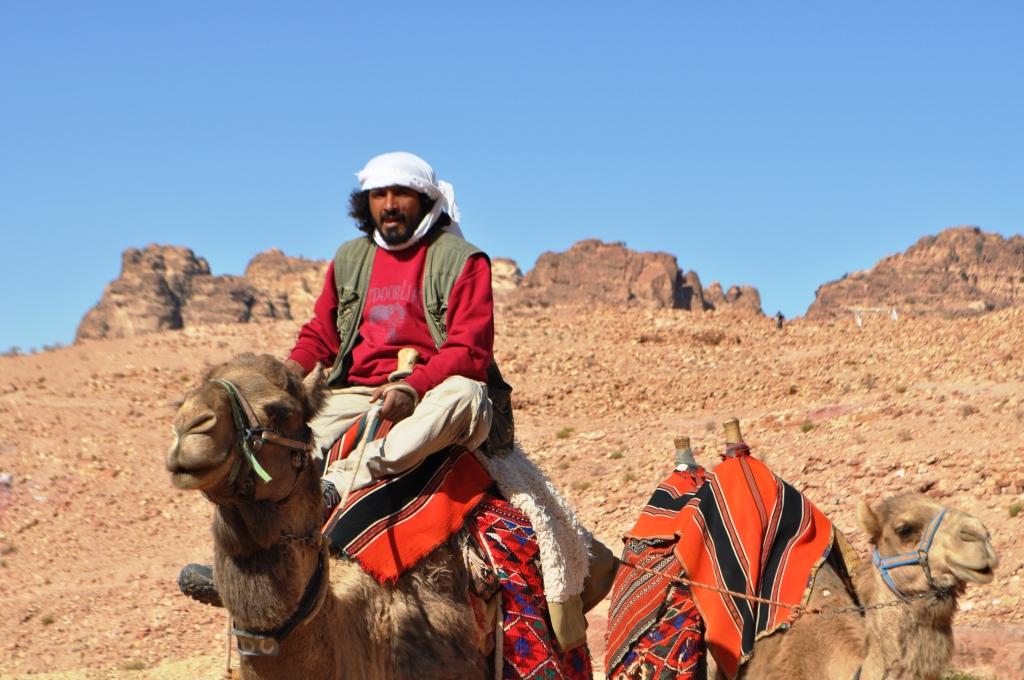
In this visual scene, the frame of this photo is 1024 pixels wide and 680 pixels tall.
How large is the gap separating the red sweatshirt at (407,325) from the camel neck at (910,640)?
2399mm

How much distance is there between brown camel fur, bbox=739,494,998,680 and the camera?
234 inches

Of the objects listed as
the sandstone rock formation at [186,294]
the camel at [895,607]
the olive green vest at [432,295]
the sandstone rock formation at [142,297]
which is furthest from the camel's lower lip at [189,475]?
the sandstone rock formation at [142,297]

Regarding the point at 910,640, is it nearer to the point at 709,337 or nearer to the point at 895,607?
the point at 895,607

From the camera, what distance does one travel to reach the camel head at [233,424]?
3.35 metres

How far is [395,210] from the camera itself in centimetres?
503

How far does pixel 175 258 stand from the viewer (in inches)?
3349

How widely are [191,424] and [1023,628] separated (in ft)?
33.7

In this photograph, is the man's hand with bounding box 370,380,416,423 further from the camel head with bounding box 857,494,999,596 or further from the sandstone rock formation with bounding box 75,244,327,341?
the sandstone rock formation with bounding box 75,244,327,341

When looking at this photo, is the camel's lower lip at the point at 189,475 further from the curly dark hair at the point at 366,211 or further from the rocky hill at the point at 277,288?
the rocky hill at the point at 277,288

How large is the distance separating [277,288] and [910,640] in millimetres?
82011

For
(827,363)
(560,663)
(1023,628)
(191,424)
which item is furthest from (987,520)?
(827,363)

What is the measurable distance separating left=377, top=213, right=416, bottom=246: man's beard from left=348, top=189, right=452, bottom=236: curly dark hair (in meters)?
0.10

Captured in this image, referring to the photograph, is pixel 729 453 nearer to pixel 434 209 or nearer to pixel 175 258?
pixel 434 209

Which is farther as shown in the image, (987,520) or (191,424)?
(987,520)
